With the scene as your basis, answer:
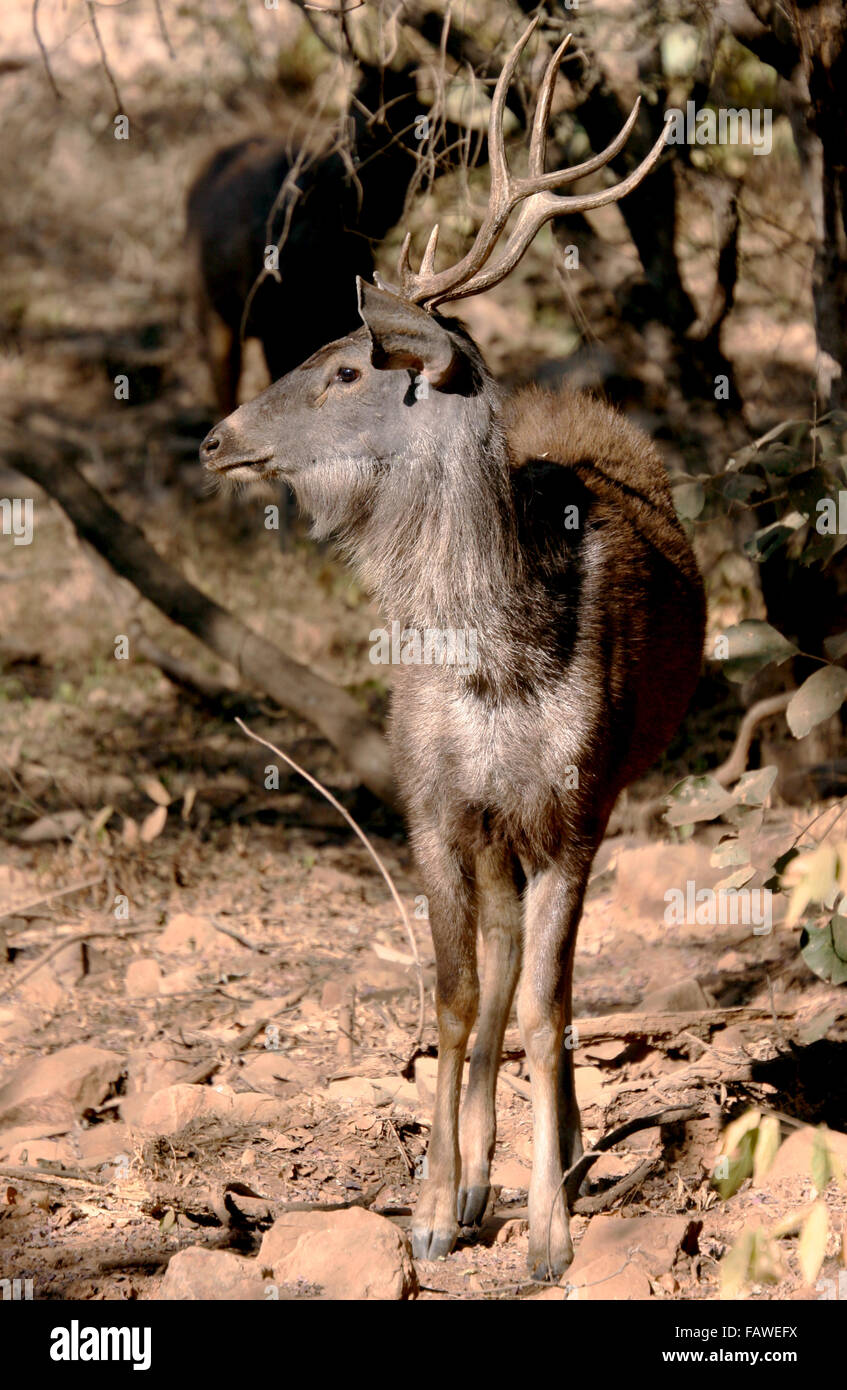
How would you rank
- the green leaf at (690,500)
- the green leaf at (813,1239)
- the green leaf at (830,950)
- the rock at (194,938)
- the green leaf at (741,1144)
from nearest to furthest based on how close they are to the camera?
the green leaf at (813,1239), the green leaf at (741,1144), the green leaf at (830,950), the green leaf at (690,500), the rock at (194,938)

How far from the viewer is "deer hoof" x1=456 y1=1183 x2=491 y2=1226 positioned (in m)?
4.70

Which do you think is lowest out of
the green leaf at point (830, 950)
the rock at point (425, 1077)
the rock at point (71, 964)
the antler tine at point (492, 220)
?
the rock at point (425, 1077)

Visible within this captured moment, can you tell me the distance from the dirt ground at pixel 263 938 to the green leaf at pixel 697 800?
73cm

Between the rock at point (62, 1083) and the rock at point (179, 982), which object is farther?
the rock at point (179, 982)

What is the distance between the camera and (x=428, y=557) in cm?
456

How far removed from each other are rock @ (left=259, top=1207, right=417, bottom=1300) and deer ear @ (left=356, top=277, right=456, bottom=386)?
2.36m

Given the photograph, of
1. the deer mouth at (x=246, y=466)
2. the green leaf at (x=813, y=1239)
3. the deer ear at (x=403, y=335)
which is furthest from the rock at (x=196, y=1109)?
the green leaf at (x=813, y=1239)

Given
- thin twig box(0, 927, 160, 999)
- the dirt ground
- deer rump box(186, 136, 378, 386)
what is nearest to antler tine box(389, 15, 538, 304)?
the dirt ground

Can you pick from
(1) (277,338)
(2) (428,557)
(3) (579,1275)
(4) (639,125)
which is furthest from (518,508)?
(1) (277,338)

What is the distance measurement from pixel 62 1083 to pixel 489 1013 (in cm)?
153

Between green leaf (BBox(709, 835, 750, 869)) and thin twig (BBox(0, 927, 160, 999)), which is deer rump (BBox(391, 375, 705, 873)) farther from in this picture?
thin twig (BBox(0, 927, 160, 999))

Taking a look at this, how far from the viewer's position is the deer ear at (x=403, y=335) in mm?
4160

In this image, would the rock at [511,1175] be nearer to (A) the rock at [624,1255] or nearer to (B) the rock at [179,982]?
(A) the rock at [624,1255]
